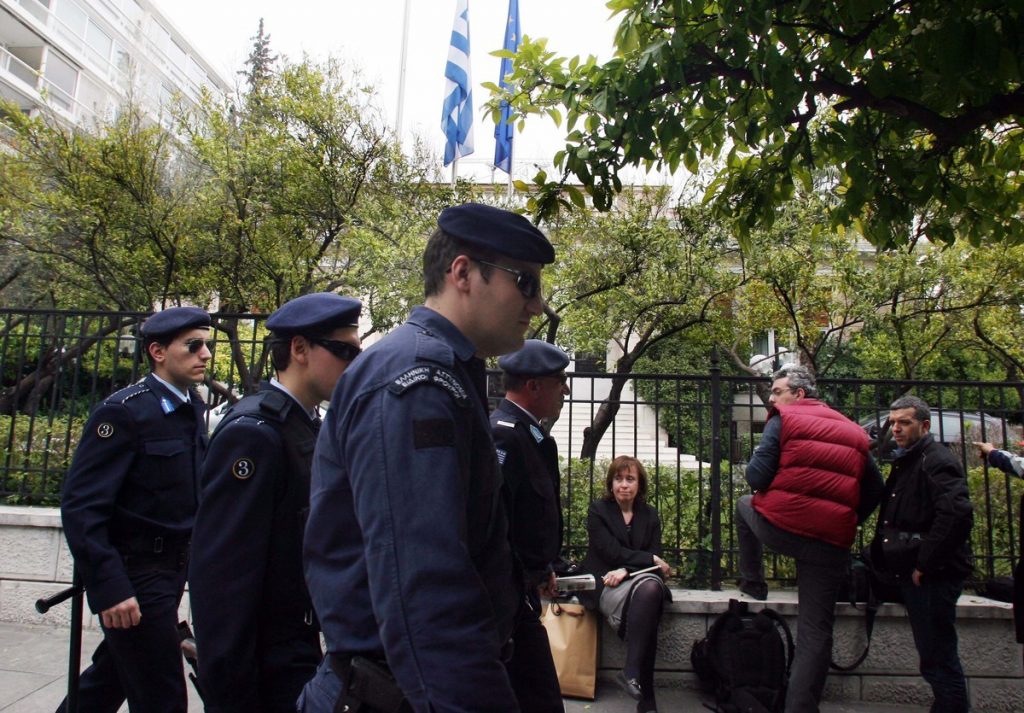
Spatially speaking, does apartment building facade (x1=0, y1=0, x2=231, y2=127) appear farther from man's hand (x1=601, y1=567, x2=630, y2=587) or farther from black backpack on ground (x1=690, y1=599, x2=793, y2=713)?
black backpack on ground (x1=690, y1=599, x2=793, y2=713)

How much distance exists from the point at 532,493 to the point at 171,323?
1856mm

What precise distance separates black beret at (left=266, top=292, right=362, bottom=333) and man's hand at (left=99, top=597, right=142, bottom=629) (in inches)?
50.5

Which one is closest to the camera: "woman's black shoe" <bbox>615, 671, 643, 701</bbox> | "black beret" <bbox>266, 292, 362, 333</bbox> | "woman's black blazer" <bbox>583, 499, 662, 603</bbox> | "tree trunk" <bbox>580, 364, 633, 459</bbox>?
"black beret" <bbox>266, 292, 362, 333</bbox>

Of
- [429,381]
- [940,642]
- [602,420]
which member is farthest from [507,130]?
[429,381]

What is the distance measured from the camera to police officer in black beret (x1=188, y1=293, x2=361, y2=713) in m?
2.04

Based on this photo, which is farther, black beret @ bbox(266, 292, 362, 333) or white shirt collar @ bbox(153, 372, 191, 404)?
white shirt collar @ bbox(153, 372, 191, 404)

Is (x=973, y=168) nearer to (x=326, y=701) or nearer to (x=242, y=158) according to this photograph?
(x=326, y=701)

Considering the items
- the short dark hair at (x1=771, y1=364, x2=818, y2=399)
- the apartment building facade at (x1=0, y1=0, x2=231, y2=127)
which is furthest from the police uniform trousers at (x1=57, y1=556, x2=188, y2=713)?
the apartment building facade at (x1=0, y1=0, x2=231, y2=127)

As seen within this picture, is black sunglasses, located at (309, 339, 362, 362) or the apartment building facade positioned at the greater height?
the apartment building facade

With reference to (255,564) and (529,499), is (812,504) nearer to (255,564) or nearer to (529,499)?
(529,499)

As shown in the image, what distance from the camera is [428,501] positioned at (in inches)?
50.8

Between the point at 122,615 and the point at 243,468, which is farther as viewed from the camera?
the point at 122,615

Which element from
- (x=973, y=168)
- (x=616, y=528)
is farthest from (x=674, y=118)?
(x=616, y=528)

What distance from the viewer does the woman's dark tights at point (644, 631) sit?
179 inches
